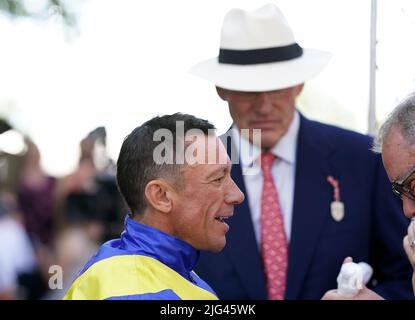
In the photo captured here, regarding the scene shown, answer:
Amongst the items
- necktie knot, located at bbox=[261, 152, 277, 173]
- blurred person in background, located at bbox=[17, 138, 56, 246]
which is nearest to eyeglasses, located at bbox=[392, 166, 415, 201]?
necktie knot, located at bbox=[261, 152, 277, 173]

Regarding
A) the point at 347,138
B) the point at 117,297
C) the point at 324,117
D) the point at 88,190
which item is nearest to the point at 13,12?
the point at 88,190

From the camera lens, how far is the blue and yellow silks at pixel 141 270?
6.61 ft

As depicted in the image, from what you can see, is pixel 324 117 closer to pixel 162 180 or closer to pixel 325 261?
pixel 325 261

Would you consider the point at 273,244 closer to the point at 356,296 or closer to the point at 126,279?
the point at 356,296

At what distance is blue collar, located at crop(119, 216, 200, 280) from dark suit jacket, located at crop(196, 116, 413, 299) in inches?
32.9

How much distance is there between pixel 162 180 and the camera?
2.23 metres

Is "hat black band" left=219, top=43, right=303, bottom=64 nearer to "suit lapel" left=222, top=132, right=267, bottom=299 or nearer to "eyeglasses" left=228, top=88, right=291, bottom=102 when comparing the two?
"eyeglasses" left=228, top=88, right=291, bottom=102

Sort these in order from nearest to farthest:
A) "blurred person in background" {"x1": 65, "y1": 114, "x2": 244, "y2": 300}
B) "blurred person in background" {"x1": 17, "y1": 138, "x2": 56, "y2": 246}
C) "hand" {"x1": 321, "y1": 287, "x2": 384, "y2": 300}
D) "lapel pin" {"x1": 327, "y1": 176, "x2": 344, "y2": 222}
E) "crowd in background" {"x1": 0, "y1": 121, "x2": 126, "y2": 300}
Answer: "blurred person in background" {"x1": 65, "y1": 114, "x2": 244, "y2": 300}
"hand" {"x1": 321, "y1": 287, "x2": 384, "y2": 300}
"lapel pin" {"x1": 327, "y1": 176, "x2": 344, "y2": 222}
"crowd in background" {"x1": 0, "y1": 121, "x2": 126, "y2": 300}
"blurred person in background" {"x1": 17, "y1": 138, "x2": 56, "y2": 246}

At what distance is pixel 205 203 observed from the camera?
2285 millimetres

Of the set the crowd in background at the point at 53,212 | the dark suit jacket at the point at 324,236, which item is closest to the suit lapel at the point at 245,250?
the dark suit jacket at the point at 324,236

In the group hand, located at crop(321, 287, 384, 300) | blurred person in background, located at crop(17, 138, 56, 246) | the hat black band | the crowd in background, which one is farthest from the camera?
blurred person in background, located at crop(17, 138, 56, 246)

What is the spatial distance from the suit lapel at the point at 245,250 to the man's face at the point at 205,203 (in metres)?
0.71

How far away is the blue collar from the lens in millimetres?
2168

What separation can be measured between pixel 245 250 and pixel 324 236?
12.5 inches
